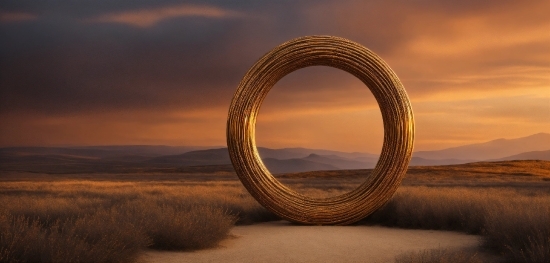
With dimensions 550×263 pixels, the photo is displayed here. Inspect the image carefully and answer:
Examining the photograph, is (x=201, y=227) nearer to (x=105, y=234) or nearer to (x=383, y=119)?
(x=105, y=234)

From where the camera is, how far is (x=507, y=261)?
238 inches

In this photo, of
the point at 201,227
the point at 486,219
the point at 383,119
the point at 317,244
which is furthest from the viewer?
the point at 383,119

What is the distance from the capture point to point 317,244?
25.0 feet

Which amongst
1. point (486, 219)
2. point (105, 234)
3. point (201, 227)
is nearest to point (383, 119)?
point (486, 219)

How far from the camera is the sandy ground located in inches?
261

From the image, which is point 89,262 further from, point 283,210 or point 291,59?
point 291,59

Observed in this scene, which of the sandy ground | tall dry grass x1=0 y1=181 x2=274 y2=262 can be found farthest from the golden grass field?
the sandy ground

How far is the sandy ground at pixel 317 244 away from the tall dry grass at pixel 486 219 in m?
0.41

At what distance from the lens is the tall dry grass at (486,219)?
6031 millimetres

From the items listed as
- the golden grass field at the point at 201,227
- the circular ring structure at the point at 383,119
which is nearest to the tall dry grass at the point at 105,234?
the golden grass field at the point at 201,227

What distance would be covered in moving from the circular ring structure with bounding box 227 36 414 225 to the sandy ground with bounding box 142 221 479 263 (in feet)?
1.04

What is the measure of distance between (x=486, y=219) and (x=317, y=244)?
230 cm

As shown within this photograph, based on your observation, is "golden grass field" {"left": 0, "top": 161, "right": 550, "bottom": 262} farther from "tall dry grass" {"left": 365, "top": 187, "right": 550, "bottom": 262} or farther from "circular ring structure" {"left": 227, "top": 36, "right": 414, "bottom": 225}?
"circular ring structure" {"left": 227, "top": 36, "right": 414, "bottom": 225}

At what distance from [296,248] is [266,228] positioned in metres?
2.09
